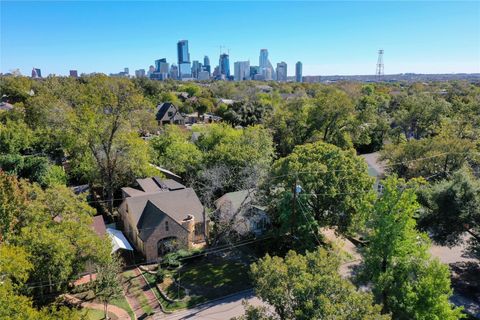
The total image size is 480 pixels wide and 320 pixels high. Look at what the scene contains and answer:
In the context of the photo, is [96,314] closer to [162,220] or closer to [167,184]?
[162,220]

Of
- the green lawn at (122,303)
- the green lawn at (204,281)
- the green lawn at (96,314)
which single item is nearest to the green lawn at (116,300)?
the green lawn at (122,303)

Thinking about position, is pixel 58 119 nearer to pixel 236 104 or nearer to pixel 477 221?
pixel 477 221

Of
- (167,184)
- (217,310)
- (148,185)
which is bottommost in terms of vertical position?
(217,310)

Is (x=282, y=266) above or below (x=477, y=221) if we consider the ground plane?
above

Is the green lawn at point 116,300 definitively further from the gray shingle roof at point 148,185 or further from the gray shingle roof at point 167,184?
the gray shingle roof at point 167,184

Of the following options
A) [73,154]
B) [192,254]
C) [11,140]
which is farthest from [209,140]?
[11,140]

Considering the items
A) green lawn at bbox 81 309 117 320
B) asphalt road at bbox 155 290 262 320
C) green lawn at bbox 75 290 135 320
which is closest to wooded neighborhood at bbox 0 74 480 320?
green lawn at bbox 75 290 135 320

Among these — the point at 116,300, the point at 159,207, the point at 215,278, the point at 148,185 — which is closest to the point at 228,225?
the point at 215,278

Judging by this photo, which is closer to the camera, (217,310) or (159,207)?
(217,310)
